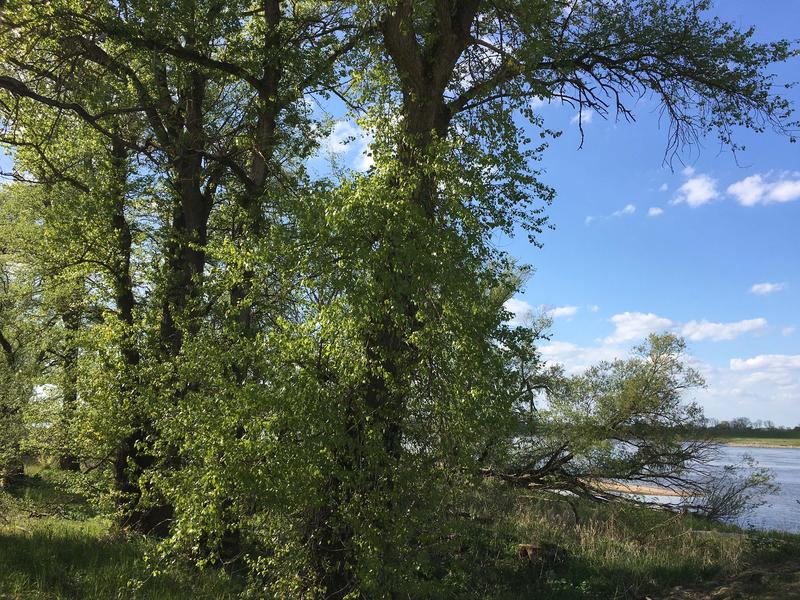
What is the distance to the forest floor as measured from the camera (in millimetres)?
6842

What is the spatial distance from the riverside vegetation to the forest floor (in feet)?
0.26

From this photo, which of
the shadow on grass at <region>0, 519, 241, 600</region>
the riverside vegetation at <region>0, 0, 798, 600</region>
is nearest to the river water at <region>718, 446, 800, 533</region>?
the riverside vegetation at <region>0, 0, 798, 600</region>

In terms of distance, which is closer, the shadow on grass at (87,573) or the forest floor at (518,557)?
the shadow on grass at (87,573)

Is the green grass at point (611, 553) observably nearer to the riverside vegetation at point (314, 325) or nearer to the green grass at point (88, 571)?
the riverside vegetation at point (314, 325)

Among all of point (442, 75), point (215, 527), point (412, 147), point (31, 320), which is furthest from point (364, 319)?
point (31, 320)

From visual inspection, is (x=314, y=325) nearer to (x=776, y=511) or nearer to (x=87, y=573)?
(x=87, y=573)

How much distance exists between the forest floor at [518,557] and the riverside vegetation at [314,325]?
79 mm

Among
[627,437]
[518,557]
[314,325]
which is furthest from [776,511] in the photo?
[314,325]

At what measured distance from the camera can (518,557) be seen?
12242 millimetres

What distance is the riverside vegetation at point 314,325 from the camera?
5879 millimetres

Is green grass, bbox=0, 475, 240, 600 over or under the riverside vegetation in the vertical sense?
under

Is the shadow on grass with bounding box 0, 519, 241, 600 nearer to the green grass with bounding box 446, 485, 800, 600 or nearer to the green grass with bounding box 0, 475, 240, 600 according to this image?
the green grass with bounding box 0, 475, 240, 600

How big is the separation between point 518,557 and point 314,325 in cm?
859

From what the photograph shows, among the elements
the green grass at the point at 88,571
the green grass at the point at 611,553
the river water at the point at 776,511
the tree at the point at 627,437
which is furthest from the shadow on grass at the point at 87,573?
the river water at the point at 776,511
